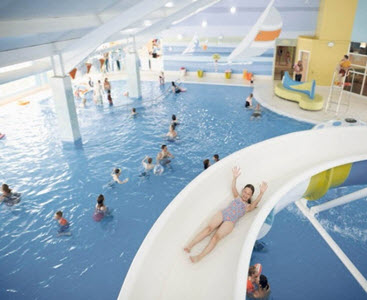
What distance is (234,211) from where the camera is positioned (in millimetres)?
3820

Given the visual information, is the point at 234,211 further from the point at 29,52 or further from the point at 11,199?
the point at 29,52

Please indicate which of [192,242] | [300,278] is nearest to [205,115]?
[300,278]

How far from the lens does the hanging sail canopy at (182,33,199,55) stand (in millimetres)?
19547

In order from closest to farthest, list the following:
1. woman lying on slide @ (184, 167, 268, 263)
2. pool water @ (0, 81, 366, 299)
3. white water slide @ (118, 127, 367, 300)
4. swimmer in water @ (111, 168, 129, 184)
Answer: white water slide @ (118, 127, 367, 300) < woman lying on slide @ (184, 167, 268, 263) < pool water @ (0, 81, 366, 299) < swimmer in water @ (111, 168, 129, 184)

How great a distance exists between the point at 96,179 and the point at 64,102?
11.3 ft

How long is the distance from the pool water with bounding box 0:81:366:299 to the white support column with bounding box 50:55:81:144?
1.63ft

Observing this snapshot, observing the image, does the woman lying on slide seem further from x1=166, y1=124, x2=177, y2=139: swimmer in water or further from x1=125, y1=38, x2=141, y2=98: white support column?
x1=125, y1=38, x2=141, y2=98: white support column

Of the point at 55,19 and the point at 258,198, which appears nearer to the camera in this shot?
the point at 258,198

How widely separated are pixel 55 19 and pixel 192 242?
6.45 m

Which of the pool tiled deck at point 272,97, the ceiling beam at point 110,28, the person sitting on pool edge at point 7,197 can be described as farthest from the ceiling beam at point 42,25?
the pool tiled deck at point 272,97

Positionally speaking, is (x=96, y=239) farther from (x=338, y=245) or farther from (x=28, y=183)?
(x=338, y=245)

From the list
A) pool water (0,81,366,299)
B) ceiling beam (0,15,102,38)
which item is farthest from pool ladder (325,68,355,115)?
ceiling beam (0,15,102,38)

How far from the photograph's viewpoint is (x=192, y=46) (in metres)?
19.7

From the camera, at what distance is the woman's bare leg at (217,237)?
331cm
